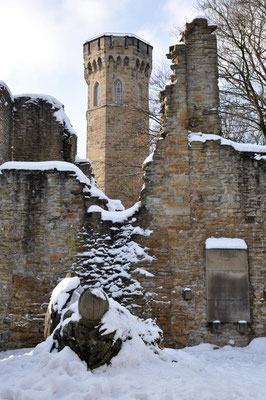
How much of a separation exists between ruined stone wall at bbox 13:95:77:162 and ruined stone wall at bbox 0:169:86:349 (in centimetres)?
512

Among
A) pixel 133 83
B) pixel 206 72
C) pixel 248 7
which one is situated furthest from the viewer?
pixel 133 83

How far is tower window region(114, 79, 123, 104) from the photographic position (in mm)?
26166

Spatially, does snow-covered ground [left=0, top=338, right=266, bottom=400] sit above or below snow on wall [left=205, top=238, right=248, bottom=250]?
below

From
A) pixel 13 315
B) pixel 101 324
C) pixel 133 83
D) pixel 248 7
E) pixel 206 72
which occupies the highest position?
pixel 133 83

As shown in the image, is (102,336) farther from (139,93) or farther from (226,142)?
(139,93)

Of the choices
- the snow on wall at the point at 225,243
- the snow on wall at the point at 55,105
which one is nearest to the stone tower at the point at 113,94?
the snow on wall at the point at 55,105

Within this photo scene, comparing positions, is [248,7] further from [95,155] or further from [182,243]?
[95,155]

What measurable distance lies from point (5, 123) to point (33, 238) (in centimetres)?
583

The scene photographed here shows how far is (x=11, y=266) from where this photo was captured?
8234 millimetres

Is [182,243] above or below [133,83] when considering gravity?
below

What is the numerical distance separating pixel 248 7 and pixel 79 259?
9.05 m

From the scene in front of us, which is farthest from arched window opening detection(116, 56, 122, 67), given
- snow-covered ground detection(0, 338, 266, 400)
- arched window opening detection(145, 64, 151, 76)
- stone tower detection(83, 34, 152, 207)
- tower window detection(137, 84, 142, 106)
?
snow-covered ground detection(0, 338, 266, 400)

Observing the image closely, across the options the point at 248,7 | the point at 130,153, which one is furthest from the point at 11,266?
the point at 130,153

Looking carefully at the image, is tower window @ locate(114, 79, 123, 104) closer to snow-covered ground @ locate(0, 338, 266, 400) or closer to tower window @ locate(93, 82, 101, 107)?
tower window @ locate(93, 82, 101, 107)
